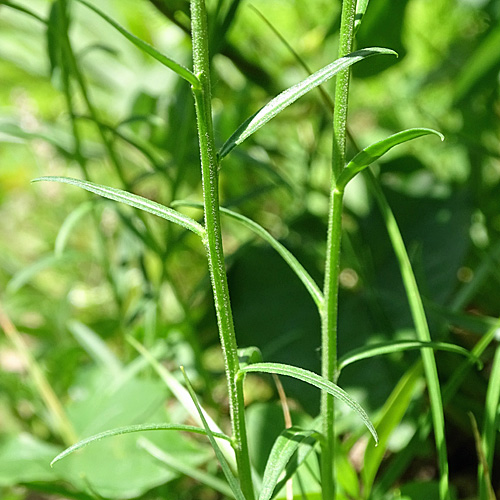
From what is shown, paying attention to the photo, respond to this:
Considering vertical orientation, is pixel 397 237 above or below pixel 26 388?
above

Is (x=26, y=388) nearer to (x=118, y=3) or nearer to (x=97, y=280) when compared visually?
(x=97, y=280)

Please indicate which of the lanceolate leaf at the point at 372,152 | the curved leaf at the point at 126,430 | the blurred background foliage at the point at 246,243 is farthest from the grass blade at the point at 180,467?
the lanceolate leaf at the point at 372,152

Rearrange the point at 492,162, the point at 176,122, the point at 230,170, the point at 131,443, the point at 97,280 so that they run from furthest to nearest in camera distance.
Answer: the point at 97,280 < the point at 492,162 < the point at 230,170 < the point at 176,122 < the point at 131,443

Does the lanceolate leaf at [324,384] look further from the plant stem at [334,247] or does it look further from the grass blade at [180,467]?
the grass blade at [180,467]

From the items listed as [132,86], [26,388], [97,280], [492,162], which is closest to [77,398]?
[26,388]

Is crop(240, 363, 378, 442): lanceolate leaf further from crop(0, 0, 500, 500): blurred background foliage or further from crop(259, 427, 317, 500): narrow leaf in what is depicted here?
crop(0, 0, 500, 500): blurred background foliage

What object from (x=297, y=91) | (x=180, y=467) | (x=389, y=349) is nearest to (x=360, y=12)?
(x=297, y=91)
